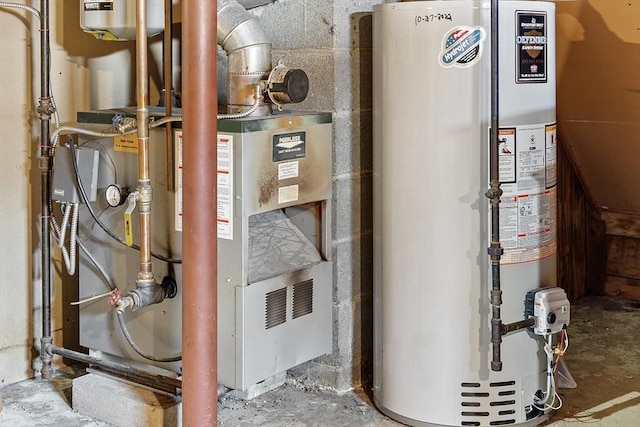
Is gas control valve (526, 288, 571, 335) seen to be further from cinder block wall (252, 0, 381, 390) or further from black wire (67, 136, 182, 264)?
black wire (67, 136, 182, 264)

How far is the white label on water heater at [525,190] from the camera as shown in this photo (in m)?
2.62

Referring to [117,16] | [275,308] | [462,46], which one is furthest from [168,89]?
[462,46]

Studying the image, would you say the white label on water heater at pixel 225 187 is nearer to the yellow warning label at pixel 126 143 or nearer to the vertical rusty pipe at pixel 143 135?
the vertical rusty pipe at pixel 143 135

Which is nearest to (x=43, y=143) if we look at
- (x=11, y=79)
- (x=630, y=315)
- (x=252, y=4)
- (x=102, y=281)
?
(x=11, y=79)

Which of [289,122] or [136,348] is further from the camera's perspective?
[136,348]

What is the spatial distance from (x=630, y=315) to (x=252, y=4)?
84.1 inches

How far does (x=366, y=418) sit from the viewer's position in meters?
2.84

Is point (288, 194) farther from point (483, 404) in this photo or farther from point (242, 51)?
point (483, 404)

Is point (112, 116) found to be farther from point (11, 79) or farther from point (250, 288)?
point (250, 288)

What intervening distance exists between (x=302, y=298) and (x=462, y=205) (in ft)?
1.83

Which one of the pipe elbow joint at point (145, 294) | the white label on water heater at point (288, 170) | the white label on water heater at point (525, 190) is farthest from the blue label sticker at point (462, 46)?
the pipe elbow joint at point (145, 294)

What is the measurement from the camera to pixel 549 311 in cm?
268

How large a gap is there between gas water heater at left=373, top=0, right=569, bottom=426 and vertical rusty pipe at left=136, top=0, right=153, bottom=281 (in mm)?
667

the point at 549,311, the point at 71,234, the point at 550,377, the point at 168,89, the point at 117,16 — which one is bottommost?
the point at 550,377
